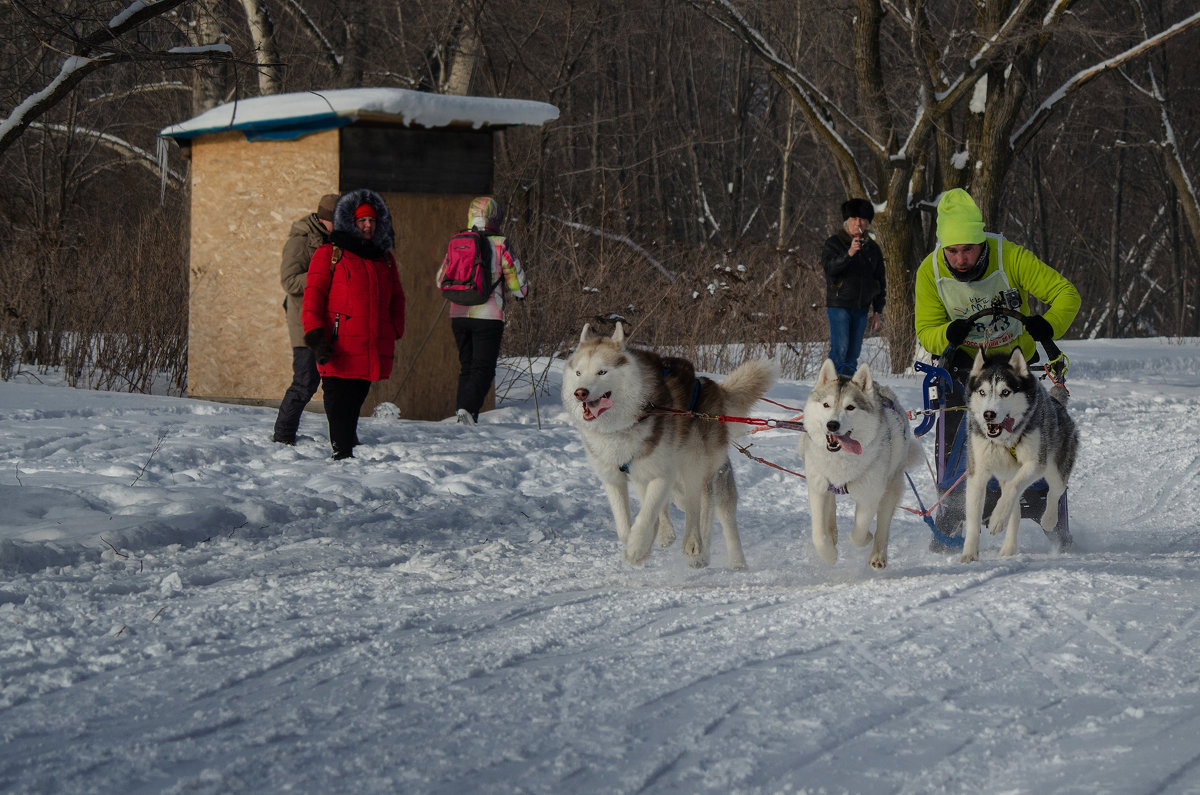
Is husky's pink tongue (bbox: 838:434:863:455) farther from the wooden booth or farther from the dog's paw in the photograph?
the wooden booth

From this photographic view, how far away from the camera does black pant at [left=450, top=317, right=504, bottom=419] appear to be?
29.0 feet

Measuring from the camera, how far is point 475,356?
8969 mm

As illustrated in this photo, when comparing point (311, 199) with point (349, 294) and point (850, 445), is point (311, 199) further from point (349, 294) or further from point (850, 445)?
point (850, 445)

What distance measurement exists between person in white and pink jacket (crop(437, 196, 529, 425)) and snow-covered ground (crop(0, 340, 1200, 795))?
6.31 ft

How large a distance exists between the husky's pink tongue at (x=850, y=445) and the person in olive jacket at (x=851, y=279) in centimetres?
510

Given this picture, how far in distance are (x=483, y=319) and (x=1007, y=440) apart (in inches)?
167

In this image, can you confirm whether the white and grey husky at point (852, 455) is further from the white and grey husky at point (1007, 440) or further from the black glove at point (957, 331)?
the black glove at point (957, 331)

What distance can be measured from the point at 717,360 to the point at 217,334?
18.0ft

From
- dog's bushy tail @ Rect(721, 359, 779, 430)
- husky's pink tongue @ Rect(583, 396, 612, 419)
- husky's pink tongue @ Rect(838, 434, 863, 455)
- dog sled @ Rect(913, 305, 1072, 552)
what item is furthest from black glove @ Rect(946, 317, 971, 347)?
husky's pink tongue @ Rect(583, 396, 612, 419)

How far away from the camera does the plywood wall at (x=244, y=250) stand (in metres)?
9.29

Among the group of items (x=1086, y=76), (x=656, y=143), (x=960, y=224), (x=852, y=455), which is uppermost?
(x=656, y=143)

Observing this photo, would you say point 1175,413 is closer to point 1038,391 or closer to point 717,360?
point 717,360

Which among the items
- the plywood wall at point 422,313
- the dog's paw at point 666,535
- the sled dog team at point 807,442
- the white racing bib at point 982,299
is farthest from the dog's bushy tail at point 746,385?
the plywood wall at point 422,313

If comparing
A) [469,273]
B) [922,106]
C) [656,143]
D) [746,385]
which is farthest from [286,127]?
[656,143]
